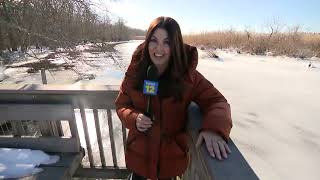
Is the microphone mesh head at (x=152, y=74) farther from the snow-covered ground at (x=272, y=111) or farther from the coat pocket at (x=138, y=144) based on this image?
the snow-covered ground at (x=272, y=111)

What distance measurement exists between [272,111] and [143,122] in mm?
5384

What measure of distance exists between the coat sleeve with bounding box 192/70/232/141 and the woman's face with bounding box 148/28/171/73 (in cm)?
18

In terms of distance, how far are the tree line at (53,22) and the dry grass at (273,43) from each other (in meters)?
11.5

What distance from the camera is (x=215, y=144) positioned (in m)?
1.19

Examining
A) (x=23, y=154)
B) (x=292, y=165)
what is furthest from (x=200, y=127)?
(x=292, y=165)

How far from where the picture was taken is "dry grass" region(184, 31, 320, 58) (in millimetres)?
15859

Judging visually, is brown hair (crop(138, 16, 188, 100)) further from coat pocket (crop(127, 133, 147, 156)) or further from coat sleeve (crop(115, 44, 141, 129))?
coat pocket (crop(127, 133, 147, 156))

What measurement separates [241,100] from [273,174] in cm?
329

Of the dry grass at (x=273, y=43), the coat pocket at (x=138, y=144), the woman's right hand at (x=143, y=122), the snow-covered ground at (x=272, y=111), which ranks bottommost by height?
the dry grass at (x=273, y=43)

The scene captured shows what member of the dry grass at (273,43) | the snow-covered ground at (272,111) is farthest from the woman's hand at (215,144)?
Answer: the dry grass at (273,43)

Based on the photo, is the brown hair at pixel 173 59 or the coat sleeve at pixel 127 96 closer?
the brown hair at pixel 173 59

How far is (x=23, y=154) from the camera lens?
244cm

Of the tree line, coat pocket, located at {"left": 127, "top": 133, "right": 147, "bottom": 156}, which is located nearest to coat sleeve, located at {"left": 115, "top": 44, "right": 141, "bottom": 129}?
coat pocket, located at {"left": 127, "top": 133, "right": 147, "bottom": 156}

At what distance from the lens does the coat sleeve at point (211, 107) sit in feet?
4.33
